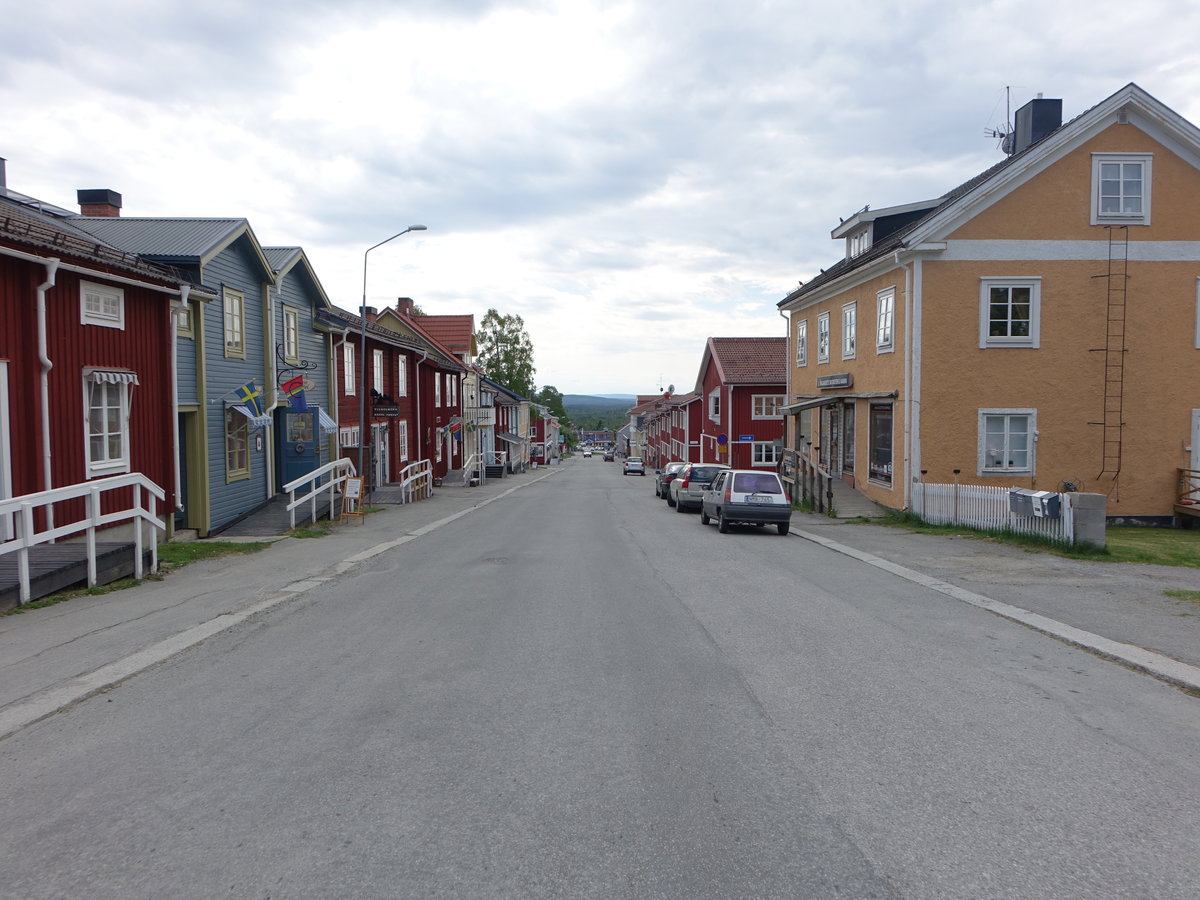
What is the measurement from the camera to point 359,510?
22.0 m

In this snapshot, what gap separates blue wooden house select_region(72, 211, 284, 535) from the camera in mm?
17984

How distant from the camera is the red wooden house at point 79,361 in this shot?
1245cm

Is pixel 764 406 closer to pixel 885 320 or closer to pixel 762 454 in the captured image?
pixel 762 454

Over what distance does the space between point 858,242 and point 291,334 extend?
1877cm

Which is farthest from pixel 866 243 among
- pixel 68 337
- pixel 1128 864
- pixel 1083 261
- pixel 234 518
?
pixel 1128 864

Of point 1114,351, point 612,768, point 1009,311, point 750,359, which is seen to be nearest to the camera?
point 612,768

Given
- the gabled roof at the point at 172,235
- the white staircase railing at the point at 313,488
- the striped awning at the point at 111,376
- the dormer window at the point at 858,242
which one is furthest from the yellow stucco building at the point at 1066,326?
the striped awning at the point at 111,376

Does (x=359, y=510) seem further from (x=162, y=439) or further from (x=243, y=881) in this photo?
(x=243, y=881)

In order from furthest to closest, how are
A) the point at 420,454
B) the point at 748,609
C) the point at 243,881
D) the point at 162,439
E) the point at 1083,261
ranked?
the point at 420,454 < the point at 1083,261 < the point at 162,439 < the point at 748,609 < the point at 243,881

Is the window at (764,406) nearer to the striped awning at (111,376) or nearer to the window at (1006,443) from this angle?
the window at (1006,443)

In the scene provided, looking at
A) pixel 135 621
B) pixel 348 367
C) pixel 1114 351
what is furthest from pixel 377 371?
pixel 135 621

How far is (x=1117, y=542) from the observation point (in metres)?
17.9

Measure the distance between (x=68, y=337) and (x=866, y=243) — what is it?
23.4 m

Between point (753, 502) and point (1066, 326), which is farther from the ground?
point (1066, 326)
